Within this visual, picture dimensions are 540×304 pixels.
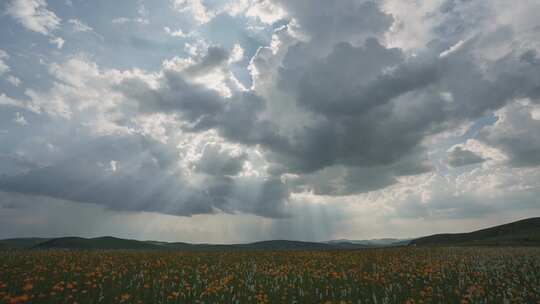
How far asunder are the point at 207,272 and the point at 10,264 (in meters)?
10.8

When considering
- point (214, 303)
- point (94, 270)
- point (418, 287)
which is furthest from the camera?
point (94, 270)

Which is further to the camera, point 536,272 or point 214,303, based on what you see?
point 536,272

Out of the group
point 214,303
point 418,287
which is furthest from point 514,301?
point 214,303

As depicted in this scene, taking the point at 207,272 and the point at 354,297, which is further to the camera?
the point at 207,272

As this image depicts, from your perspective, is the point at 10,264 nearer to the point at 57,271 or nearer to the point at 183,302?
the point at 57,271

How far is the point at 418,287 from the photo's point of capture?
13148mm

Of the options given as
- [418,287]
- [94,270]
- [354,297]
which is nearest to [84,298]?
[94,270]

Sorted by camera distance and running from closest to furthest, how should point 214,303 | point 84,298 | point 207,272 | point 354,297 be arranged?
point 214,303 < point 84,298 < point 354,297 < point 207,272

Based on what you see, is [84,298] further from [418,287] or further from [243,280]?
[418,287]

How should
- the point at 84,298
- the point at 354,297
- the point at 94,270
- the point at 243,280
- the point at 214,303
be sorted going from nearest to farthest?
the point at 214,303 < the point at 84,298 < the point at 354,297 < the point at 243,280 < the point at 94,270

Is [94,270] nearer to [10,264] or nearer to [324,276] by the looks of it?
[10,264]

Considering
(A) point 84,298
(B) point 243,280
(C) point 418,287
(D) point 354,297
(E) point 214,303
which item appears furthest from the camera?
(B) point 243,280

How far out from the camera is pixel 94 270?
51.5ft

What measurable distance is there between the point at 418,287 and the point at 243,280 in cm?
750
